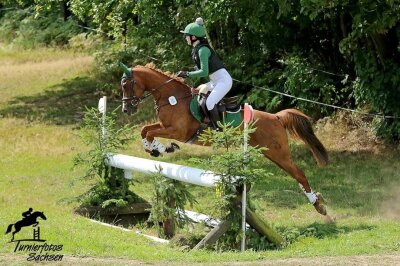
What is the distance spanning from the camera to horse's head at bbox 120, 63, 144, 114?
14.5 m

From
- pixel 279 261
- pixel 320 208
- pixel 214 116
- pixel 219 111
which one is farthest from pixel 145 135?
pixel 279 261

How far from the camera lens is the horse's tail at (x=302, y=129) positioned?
14695mm

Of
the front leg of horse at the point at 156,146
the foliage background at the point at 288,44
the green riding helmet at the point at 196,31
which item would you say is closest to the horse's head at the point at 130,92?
the front leg of horse at the point at 156,146

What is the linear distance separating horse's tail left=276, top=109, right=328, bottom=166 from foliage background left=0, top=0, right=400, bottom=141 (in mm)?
3117

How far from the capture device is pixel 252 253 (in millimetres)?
11000

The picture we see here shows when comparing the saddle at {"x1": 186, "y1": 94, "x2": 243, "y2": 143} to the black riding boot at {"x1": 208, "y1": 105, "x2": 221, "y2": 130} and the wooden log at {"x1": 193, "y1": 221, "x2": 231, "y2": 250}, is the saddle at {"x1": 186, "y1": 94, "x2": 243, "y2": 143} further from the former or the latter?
the wooden log at {"x1": 193, "y1": 221, "x2": 231, "y2": 250}

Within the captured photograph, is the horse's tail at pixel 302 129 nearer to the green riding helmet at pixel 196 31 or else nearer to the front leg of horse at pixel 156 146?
the front leg of horse at pixel 156 146

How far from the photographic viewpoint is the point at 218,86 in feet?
47.7

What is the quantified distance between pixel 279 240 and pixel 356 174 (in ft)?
21.2

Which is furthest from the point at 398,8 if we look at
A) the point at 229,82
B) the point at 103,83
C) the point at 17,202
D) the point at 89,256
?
the point at 103,83

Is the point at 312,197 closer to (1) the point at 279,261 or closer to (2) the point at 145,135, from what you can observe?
(2) the point at 145,135

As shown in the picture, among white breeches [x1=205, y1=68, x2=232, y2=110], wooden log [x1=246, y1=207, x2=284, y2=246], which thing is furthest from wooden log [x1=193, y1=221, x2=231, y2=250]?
white breeches [x1=205, y1=68, x2=232, y2=110]

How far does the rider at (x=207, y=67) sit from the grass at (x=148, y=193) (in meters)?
1.78

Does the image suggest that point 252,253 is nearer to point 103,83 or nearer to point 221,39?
point 221,39
